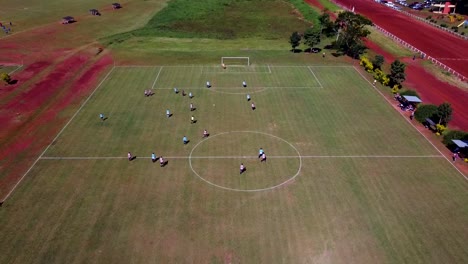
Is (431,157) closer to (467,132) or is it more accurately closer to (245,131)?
(467,132)

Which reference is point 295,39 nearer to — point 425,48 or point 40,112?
point 425,48

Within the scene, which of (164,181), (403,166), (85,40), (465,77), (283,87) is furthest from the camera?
(85,40)

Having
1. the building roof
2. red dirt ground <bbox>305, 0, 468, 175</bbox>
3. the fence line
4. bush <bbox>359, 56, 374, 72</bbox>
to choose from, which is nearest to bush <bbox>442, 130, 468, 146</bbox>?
red dirt ground <bbox>305, 0, 468, 175</bbox>

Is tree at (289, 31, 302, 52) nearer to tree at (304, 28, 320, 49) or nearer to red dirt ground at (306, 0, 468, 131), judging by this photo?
tree at (304, 28, 320, 49)

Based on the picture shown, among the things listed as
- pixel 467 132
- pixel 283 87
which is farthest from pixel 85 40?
pixel 467 132

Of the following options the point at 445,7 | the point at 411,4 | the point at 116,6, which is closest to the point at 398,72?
the point at 445,7

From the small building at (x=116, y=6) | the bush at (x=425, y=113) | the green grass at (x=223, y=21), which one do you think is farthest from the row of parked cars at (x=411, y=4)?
the small building at (x=116, y=6)
